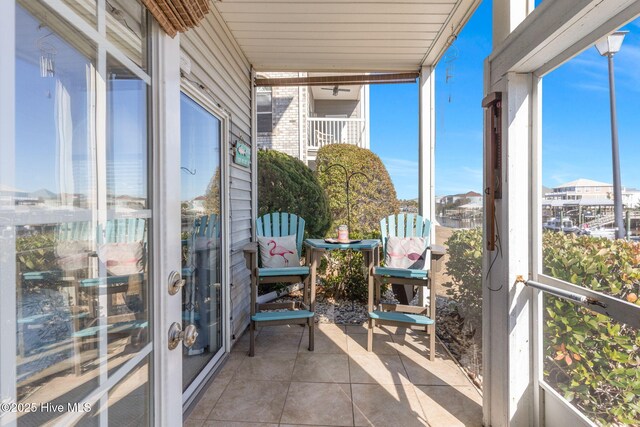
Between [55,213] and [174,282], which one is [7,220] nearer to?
[55,213]

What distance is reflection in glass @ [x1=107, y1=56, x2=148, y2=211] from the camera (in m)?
0.79

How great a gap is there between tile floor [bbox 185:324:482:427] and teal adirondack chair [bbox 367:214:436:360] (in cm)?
24

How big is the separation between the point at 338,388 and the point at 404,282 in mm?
1138

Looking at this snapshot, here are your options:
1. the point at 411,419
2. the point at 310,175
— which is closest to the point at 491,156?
the point at 411,419

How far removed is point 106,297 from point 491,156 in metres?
1.87

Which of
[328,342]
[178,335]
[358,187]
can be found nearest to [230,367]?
[328,342]

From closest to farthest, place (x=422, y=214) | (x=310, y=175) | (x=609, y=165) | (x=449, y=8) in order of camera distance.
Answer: (x=609, y=165) < (x=449, y=8) < (x=422, y=214) < (x=310, y=175)

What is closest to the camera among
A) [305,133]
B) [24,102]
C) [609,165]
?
[24,102]

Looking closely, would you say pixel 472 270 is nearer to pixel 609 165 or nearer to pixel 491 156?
pixel 491 156

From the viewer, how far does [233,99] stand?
2932 millimetres

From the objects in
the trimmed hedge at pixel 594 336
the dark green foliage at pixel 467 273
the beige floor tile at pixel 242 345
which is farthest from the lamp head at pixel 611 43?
the beige floor tile at pixel 242 345

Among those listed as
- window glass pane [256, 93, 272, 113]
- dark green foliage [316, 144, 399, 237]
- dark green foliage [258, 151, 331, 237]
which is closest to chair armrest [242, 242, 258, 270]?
dark green foliage [258, 151, 331, 237]

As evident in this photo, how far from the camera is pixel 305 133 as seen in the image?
753cm

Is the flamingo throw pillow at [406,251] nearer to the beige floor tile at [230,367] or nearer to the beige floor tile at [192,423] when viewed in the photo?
the beige floor tile at [230,367]
